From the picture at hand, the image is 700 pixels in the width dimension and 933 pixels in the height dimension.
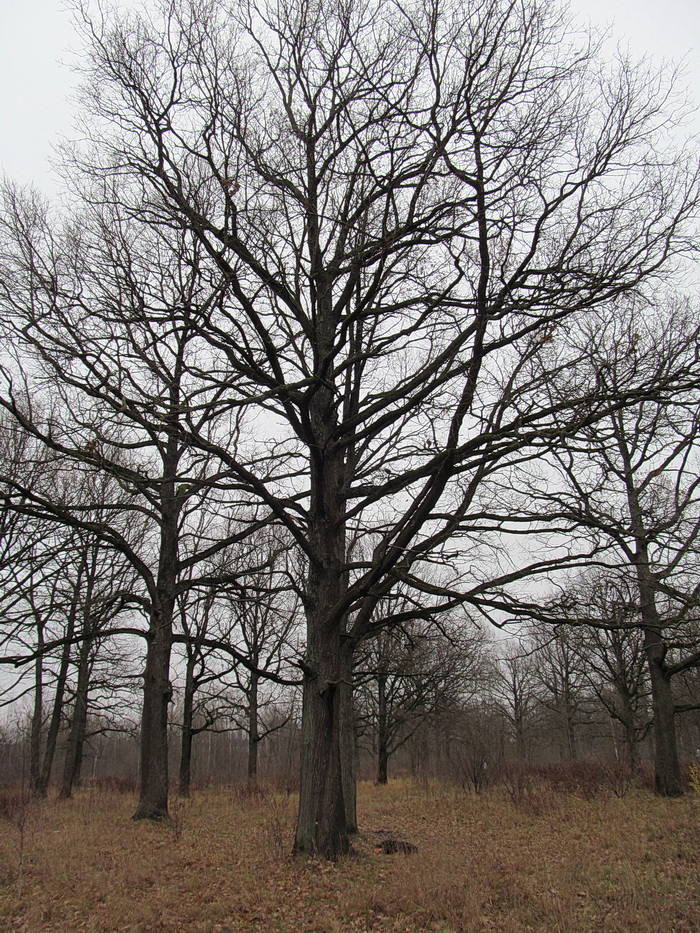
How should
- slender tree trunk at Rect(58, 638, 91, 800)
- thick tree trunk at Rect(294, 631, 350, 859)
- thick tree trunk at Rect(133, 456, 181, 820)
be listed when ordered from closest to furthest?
thick tree trunk at Rect(294, 631, 350, 859) → thick tree trunk at Rect(133, 456, 181, 820) → slender tree trunk at Rect(58, 638, 91, 800)

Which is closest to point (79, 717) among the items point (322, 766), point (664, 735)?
point (322, 766)

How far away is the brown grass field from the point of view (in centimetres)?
593

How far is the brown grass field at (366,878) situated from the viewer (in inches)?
233

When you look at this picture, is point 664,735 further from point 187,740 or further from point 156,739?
point 187,740

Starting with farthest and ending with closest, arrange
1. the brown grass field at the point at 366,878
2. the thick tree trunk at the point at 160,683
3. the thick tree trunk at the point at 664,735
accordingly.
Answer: the thick tree trunk at the point at 664,735, the thick tree trunk at the point at 160,683, the brown grass field at the point at 366,878

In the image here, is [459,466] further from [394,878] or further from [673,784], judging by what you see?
[673,784]

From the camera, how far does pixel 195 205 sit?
739 cm

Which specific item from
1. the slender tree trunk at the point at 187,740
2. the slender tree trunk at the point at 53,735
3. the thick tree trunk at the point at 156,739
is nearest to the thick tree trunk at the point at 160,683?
the thick tree trunk at the point at 156,739

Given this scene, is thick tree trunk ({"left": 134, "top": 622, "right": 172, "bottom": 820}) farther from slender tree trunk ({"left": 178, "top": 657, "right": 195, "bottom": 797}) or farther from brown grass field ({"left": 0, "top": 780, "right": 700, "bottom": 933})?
slender tree trunk ({"left": 178, "top": 657, "right": 195, "bottom": 797})

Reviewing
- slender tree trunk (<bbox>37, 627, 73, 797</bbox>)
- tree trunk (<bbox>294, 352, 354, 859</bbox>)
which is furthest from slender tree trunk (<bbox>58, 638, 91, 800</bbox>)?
tree trunk (<bbox>294, 352, 354, 859</bbox>)

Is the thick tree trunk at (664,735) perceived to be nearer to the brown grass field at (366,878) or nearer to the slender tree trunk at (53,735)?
the brown grass field at (366,878)

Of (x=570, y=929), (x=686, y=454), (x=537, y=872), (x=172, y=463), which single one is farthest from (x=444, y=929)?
(x=686, y=454)

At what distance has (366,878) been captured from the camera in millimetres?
7086

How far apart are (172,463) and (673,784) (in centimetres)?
1374
